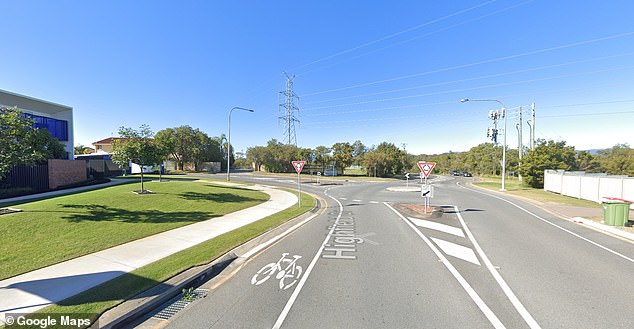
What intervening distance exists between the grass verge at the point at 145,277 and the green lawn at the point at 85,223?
2.39m

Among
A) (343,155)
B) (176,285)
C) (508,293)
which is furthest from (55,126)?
(343,155)

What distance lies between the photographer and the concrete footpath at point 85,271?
13.8ft

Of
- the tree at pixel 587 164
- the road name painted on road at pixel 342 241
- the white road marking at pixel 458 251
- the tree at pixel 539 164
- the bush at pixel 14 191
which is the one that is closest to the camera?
the white road marking at pixel 458 251

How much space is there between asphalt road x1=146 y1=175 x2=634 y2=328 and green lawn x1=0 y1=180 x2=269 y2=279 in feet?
15.3

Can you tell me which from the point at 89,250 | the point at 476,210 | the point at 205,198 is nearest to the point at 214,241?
the point at 89,250

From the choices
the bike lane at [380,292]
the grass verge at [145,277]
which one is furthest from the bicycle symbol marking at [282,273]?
the grass verge at [145,277]

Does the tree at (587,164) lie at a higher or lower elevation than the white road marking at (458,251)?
higher

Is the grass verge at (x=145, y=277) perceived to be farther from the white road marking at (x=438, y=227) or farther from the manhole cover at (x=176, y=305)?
the white road marking at (x=438, y=227)

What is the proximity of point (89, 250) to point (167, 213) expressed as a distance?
4.89m

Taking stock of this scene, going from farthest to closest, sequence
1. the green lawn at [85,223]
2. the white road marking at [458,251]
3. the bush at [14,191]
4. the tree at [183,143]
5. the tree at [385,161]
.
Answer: the tree at [183,143] → the tree at [385,161] → the bush at [14,191] → the white road marking at [458,251] → the green lawn at [85,223]

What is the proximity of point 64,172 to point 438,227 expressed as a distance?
89.1 feet

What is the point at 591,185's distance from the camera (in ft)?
60.4

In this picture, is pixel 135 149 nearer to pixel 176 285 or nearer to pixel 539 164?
pixel 176 285

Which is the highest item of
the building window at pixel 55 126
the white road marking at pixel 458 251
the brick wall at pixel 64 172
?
the building window at pixel 55 126
